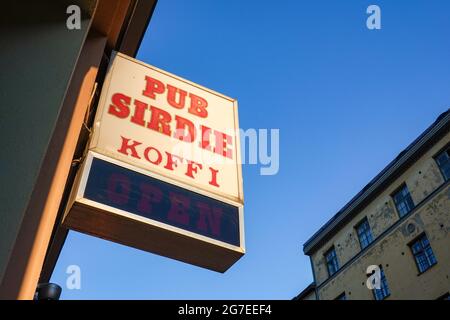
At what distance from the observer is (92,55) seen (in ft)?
14.0

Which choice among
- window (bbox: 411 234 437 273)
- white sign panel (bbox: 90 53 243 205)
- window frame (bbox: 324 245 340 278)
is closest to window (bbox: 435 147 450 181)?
window (bbox: 411 234 437 273)

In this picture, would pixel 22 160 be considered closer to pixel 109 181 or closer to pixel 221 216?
pixel 109 181

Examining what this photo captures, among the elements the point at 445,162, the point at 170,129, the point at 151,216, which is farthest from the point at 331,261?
the point at 151,216

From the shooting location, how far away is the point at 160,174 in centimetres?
372

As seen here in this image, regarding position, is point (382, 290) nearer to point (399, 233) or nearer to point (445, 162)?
point (399, 233)

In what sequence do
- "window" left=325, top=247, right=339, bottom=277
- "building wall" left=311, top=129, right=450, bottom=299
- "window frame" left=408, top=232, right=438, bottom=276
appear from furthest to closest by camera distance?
"window" left=325, top=247, right=339, bottom=277, "window frame" left=408, top=232, right=438, bottom=276, "building wall" left=311, top=129, right=450, bottom=299

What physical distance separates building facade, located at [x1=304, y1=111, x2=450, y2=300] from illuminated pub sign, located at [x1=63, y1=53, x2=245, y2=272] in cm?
1711

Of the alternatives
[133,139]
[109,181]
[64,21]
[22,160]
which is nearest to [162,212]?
[109,181]

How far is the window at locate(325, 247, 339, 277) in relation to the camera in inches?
1011

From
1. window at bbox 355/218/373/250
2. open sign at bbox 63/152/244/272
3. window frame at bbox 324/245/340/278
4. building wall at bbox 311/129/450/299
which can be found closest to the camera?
open sign at bbox 63/152/244/272

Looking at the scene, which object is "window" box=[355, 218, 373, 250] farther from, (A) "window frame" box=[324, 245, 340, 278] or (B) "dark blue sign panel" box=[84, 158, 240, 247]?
(B) "dark blue sign panel" box=[84, 158, 240, 247]


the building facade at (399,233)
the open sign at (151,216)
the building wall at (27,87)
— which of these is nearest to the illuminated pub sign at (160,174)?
the open sign at (151,216)

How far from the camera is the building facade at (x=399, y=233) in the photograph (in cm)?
1952

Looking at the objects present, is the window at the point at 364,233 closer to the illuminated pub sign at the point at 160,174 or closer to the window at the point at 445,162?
the window at the point at 445,162
